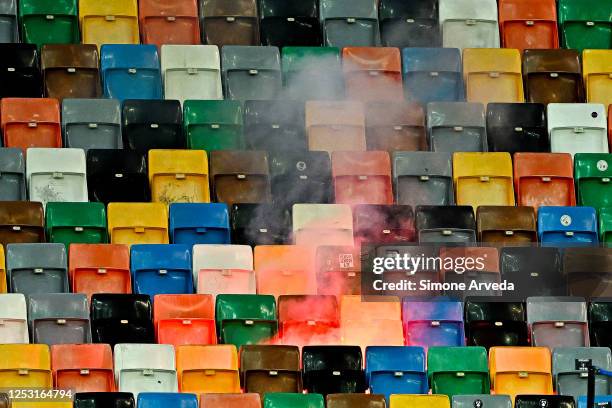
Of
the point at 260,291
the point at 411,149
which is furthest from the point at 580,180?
the point at 260,291

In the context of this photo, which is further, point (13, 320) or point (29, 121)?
point (29, 121)

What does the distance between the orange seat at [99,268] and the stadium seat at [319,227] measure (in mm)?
1238

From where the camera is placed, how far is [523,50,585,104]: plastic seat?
707 inches

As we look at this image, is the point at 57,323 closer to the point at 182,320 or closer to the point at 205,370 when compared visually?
the point at 182,320

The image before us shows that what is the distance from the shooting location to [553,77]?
18.0 meters

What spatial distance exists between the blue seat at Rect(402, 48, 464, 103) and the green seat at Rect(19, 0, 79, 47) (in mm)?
2527

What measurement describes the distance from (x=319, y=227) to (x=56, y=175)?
72.9 inches

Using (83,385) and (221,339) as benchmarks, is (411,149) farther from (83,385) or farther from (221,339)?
(83,385)

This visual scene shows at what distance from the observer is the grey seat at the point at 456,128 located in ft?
57.0

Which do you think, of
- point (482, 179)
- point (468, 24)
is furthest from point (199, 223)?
point (468, 24)

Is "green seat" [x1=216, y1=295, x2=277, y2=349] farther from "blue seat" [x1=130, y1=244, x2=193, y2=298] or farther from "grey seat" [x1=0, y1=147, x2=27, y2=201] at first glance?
"grey seat" [x1=0, y1=147, x2=27, y2=201]

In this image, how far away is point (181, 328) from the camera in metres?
15.5

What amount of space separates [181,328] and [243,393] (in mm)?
1181

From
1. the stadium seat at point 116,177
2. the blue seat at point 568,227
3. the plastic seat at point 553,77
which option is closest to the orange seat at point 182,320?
the stadium seat at point 116,177
